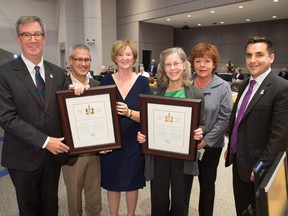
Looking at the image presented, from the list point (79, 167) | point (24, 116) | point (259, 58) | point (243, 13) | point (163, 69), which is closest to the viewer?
point (24, 116)

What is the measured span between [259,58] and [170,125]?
790 millimetres

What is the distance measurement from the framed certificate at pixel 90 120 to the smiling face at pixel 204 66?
0.79 metres

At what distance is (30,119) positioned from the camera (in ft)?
5.44

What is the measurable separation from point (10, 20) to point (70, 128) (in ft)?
46.5

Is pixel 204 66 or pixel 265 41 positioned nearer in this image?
pixel 265 41

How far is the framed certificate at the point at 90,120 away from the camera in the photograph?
5.69 ft

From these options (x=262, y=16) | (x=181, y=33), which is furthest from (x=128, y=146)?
(x=181, y=33)

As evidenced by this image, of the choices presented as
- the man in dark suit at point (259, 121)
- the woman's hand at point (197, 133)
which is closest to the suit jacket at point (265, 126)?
the man in dark suit at point (259, 121)

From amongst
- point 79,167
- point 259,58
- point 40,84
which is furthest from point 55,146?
point 259,58

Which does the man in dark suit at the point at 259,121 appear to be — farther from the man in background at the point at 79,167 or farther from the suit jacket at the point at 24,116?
the suit jacket at the point at 24,116

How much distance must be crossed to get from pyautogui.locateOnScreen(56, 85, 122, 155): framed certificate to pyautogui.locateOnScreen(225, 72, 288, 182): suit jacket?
92 centimetres

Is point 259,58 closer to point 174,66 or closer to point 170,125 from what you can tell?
point 174,66

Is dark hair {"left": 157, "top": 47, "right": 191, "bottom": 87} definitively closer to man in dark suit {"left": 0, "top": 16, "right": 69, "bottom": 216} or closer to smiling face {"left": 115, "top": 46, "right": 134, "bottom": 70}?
smiling face {"left": 115, "top": 46, "right": 134, "bottom": 70}

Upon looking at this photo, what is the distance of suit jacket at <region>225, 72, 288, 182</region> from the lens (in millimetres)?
1582
